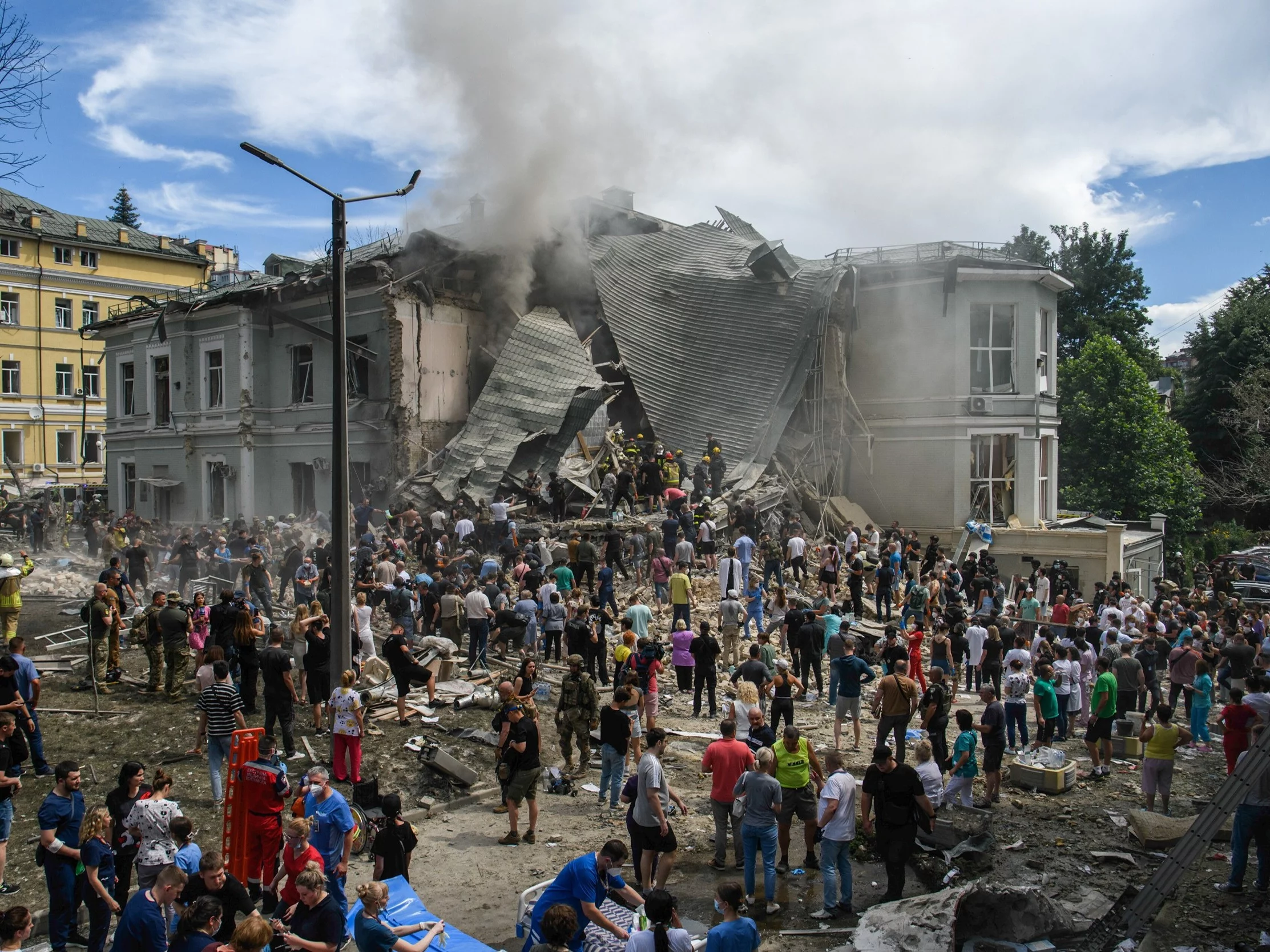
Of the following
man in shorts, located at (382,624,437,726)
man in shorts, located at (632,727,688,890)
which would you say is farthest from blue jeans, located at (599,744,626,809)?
man in shorts, located at (382,624,437,726)

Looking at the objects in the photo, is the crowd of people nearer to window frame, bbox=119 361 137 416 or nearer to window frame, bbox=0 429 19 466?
window frame, bbox=119 361 137 416

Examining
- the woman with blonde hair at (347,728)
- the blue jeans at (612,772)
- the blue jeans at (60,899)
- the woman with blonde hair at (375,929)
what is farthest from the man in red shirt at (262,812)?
the blue jeans at (612,772)

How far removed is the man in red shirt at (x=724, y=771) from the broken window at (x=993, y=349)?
19.2 m

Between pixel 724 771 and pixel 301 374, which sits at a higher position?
pixel 301 374

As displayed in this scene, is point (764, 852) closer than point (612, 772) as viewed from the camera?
Yes

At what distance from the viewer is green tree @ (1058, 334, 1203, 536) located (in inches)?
1470

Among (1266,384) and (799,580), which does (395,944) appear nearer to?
(799,580)

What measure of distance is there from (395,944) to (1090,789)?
8.81 meters


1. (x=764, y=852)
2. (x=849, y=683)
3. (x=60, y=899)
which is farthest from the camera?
(x=849, y=683)

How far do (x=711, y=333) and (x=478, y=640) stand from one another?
14.6 meters

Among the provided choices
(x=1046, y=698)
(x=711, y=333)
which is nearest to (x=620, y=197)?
(x=711, y=333)

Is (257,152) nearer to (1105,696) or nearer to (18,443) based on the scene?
(1105,696)

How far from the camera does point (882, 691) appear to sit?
10375mm

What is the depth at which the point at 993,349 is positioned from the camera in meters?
24.8
